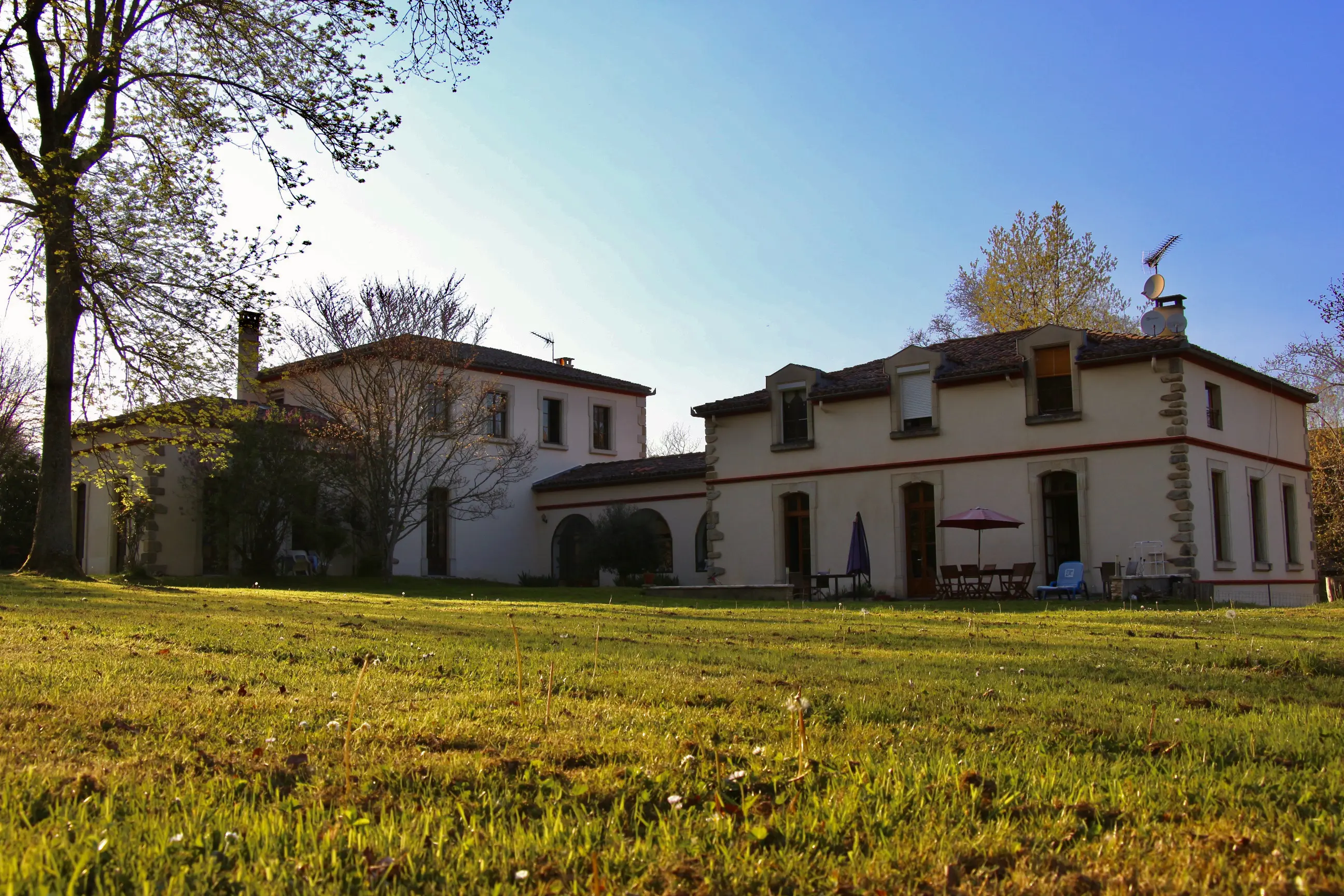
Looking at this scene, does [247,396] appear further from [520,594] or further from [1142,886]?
[1142,886]

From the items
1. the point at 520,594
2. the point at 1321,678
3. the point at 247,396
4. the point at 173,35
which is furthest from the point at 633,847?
the point at 247,396

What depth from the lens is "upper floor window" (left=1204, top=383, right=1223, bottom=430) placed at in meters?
25.6

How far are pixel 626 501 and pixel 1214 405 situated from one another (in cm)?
1682

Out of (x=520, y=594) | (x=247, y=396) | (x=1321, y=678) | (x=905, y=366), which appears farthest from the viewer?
(x=247, y=396)

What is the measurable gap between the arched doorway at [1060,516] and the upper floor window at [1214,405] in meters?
3.33

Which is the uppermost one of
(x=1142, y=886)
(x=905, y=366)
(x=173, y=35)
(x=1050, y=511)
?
(x=173, y=35)

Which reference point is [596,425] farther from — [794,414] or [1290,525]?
[1290,525]

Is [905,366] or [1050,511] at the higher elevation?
[905,366]

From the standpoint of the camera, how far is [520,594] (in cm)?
2564

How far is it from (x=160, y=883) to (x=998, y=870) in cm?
211

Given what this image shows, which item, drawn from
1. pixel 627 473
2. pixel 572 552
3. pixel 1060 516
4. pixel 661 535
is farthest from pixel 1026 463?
pixel 572 552

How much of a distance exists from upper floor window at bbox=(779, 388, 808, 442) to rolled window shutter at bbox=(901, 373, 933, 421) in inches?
112

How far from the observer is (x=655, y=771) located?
411cm

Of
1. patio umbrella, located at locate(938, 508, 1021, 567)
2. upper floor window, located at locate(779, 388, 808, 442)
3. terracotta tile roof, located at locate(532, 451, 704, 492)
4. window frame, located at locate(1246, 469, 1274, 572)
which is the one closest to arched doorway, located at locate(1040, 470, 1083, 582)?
patio umbrella, located at locate(938, 508, 1021, 567)
